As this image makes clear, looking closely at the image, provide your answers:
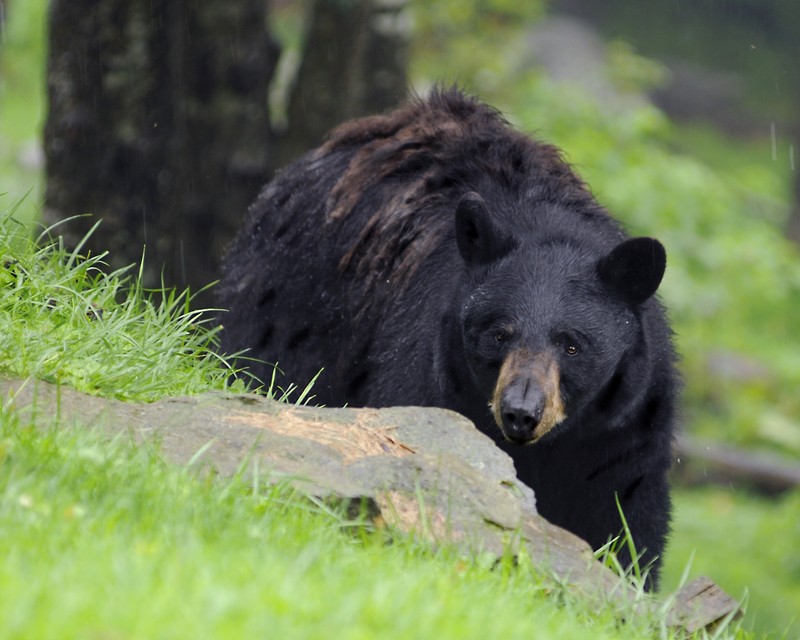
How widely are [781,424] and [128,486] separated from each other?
16.0 meters

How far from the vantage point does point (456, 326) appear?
18.9 feet

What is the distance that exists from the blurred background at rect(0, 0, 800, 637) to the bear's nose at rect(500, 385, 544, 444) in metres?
0.80

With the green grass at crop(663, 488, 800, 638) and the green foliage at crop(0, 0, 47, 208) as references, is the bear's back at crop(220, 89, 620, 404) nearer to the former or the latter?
the green grass at crop(663, 488, 800, 638)

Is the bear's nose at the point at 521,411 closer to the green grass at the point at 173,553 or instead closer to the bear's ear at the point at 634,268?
the bear's ear at the point at 634,268

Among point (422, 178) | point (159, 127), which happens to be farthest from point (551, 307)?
point (159, 127)

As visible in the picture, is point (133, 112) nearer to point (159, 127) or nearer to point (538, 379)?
point (159, 127)

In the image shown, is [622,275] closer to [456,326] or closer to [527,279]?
[527,279]

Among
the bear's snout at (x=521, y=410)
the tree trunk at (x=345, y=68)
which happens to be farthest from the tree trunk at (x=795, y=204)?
the bear's snout at (x=521, y=410)

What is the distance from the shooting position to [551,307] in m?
5.47

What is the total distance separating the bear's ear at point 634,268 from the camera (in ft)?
17.9

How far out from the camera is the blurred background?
832 cm

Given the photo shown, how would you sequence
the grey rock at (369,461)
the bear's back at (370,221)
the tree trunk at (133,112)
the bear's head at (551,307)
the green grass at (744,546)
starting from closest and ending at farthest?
the grey rock at (369,461) → the bear's head at (551,307) → the bear's back at (370,221) → the tree trunk at (133,112) → the green grass at (744,546)

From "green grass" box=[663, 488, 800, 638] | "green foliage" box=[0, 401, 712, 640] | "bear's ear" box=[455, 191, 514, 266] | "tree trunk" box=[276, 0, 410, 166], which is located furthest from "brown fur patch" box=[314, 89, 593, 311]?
"green grass" box=[663, 488, 800, 638]

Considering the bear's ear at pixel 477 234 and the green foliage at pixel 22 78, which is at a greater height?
the bear's ear at pixel 477 234
